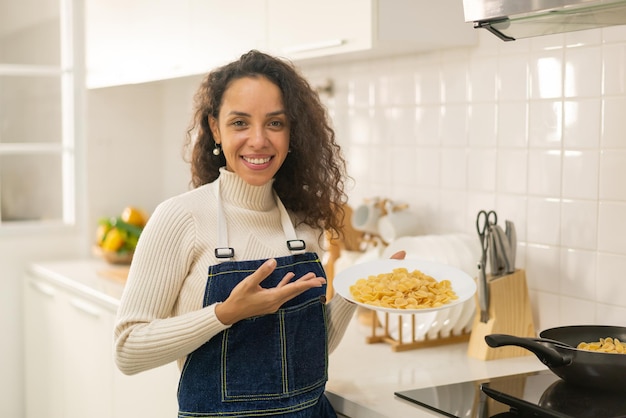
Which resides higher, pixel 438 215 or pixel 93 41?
pixel 93 41

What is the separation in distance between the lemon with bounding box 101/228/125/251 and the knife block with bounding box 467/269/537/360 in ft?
5.55

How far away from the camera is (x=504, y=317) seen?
200 cm

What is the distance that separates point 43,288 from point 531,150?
191 cm

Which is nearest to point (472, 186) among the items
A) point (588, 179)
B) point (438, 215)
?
point (438, 215)

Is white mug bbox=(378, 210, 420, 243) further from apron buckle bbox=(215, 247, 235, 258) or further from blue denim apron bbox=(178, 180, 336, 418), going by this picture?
apron buckle bbox=(215, 247, 235, 258)

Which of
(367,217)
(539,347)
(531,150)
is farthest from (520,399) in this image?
(367,217)

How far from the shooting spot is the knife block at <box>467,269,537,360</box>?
6.50ft

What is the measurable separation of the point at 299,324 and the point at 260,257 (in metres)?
0.15

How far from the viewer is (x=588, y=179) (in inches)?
78.2

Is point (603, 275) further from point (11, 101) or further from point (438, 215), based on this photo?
point (11, 101)

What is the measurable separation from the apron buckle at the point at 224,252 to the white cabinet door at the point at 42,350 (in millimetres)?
1609

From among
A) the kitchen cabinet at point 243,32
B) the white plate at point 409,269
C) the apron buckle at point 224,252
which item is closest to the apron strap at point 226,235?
the apron buckle at point 224,252

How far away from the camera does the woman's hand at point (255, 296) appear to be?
4.86 ft

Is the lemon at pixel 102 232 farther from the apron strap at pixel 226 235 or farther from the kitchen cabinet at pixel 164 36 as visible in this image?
the apron strap at pixel 226 235
